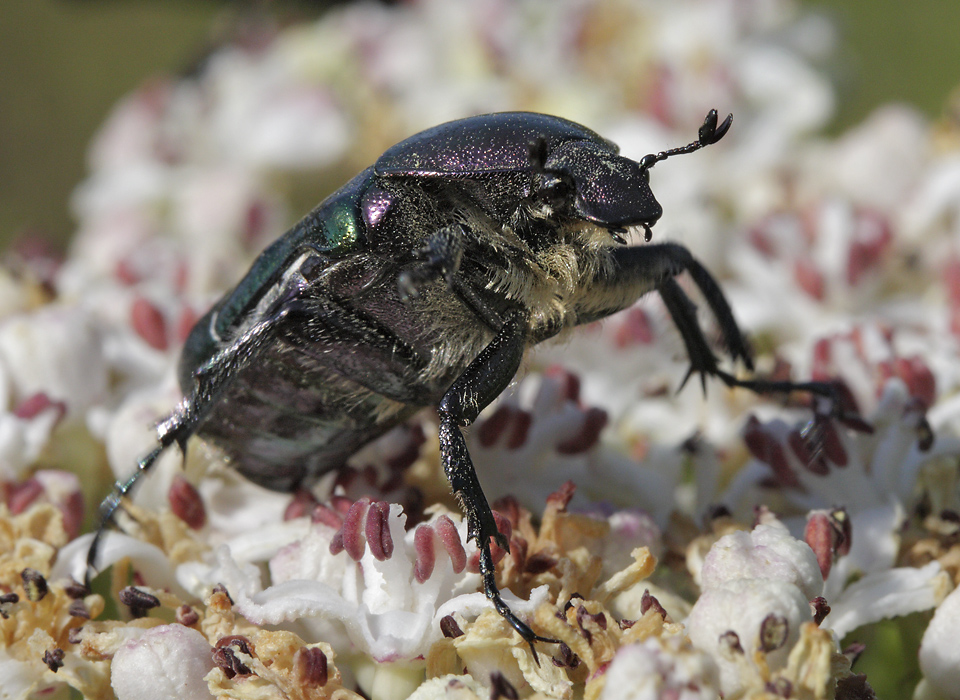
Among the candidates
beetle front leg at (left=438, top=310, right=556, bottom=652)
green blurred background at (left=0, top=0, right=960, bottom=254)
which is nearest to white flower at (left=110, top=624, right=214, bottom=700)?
beetle front leg at (left=438, top=310, right=556, bottom=652)

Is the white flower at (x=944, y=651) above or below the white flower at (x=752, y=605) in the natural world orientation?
below

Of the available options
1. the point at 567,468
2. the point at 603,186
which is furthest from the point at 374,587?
the point at 603,186

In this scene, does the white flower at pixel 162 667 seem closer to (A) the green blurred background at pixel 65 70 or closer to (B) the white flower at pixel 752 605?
(B) the white flower at pixel 752 605

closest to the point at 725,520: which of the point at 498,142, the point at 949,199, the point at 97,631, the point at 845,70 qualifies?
the point at 498,142

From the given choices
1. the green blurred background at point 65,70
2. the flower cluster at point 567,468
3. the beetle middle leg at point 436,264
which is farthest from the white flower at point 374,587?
the green blurred background at point 65,70

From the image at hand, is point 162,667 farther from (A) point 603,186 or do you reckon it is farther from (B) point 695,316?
(B) point 695,316

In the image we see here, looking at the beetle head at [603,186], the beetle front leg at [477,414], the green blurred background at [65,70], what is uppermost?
the green blurred background at [65,70]
